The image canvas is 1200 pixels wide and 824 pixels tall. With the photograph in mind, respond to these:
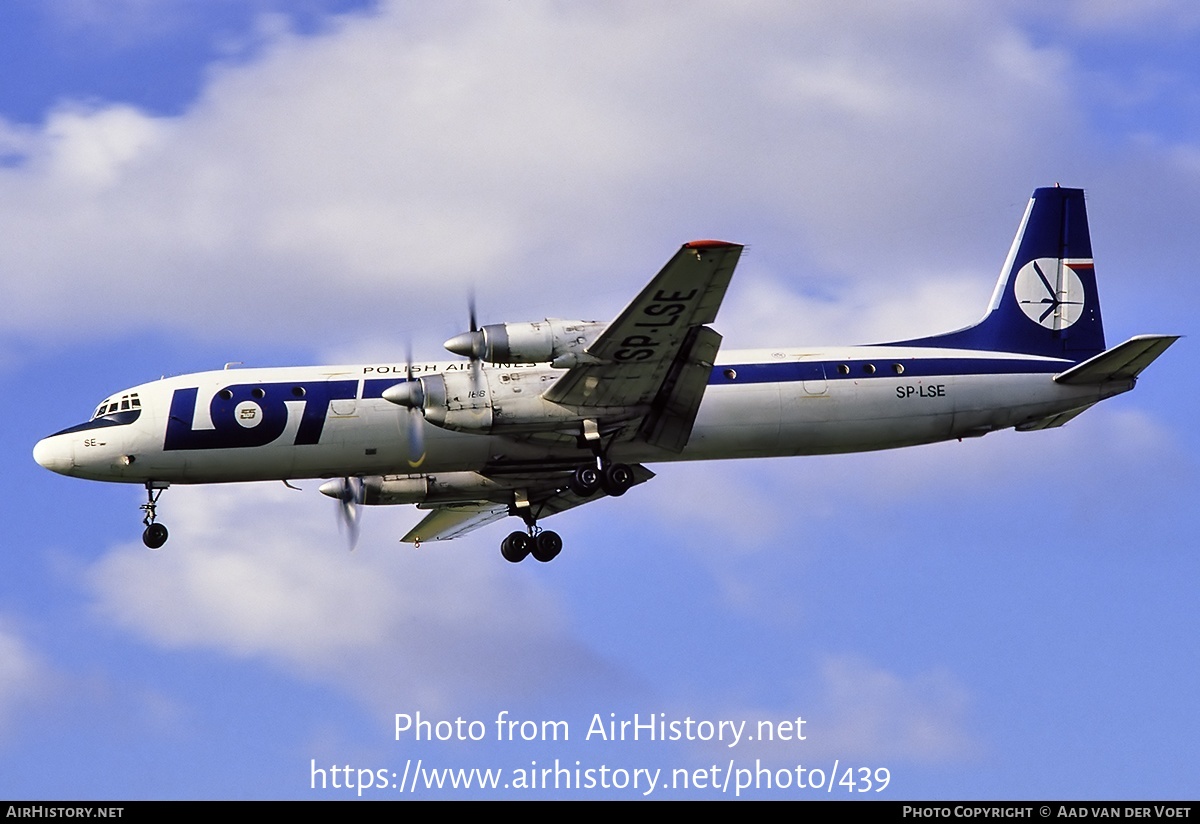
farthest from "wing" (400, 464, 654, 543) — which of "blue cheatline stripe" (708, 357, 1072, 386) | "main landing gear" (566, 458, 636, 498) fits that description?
"blue cheatline stripe" (708, 357, 1072, 386)

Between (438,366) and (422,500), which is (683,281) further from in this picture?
(422,500)

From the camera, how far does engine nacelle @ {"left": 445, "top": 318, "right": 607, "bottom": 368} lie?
110 feet

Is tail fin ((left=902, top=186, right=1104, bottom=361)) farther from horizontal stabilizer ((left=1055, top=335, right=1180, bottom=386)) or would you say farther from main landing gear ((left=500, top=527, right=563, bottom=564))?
main landing gear ((left=500, top=527, right=563, bottom=564))

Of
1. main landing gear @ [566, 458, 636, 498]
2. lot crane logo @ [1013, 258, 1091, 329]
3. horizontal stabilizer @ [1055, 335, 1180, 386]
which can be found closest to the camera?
main landing gear @ [566, 458, 636, 498]

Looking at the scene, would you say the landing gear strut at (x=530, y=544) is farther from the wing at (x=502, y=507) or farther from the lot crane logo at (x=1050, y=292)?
the lot crane logo at (x=1050, y=292)

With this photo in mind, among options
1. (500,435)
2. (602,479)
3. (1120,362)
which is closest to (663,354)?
(602,479)

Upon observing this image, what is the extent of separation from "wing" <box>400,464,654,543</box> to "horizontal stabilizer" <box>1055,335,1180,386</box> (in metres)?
9.91

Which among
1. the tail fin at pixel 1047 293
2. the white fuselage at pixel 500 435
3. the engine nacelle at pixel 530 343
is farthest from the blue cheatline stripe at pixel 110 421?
the tail fin at pixel 1047 293

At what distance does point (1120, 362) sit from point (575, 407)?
40.5ft

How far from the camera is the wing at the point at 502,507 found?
3956 cm

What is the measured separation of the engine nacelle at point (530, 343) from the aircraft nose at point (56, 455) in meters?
8.86

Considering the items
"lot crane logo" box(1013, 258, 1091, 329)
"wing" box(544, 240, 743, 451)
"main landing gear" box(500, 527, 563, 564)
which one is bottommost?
"main landing gear" box(500, 527, 563, 564)

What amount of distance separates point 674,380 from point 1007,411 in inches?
336
